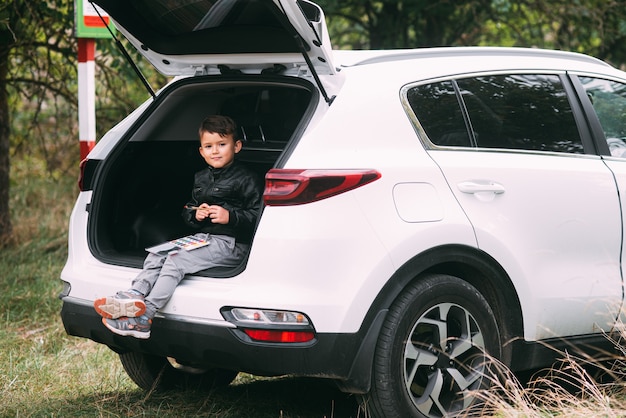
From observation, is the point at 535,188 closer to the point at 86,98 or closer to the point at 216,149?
the point at 216,149

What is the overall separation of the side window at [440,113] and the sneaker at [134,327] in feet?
4.73

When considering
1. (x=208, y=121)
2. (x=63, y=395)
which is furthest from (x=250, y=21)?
(x=63, y=395)

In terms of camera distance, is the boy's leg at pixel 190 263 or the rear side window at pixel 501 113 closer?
the boy's leg at pixel 190 263

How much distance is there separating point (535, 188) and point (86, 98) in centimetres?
399

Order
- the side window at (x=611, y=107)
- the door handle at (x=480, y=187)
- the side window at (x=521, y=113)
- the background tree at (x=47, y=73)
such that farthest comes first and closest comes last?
1. the background tree at (x=47, y=73)
2. the side window at (x=611, y=107)
3. the side window at (x=521, y=113)
4. the door handle at (x=480, y=187)

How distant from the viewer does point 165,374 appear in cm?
521

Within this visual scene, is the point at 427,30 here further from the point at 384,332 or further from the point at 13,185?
the point at 384,332

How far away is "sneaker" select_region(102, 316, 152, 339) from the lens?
13.6 ft

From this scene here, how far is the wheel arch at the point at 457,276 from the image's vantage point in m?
3.92

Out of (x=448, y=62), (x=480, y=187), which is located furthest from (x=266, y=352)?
(x=448, y=62)

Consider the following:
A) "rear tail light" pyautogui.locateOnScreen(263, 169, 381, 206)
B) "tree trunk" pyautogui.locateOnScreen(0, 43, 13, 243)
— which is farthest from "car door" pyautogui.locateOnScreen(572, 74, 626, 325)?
"tree trunk" pyautogui.locateOnScreen(0, 43, 13, 243)

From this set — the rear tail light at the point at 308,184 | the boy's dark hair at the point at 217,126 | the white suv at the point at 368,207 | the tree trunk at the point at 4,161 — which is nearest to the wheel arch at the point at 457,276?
the white suv at the point at 368,207

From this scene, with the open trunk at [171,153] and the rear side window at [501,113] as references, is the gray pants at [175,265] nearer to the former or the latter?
the open trunk at [171,153]

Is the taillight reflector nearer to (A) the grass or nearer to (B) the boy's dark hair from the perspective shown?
(A) the grass
